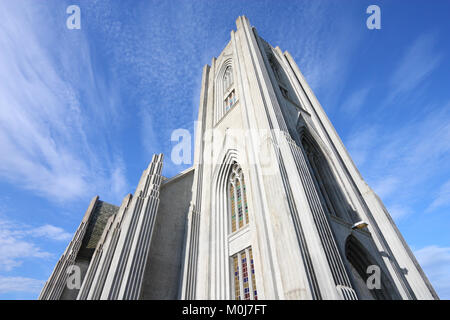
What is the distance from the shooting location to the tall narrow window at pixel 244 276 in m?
8.93

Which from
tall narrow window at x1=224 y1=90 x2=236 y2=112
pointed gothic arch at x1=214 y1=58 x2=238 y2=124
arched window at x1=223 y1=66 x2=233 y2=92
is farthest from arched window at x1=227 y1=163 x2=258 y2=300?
arched window at x1=223 y1=66 x2=233 y2=92

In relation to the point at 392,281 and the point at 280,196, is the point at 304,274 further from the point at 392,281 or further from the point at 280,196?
the point at 392,281

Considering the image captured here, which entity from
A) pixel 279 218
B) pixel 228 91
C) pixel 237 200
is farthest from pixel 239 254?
pixel 228 91

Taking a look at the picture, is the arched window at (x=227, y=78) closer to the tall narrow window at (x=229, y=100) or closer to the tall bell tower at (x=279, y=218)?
the tall narrow window at (x=229, y=100)

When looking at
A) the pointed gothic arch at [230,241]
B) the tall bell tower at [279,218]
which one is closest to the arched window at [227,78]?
the tall bell tower at [279,218]

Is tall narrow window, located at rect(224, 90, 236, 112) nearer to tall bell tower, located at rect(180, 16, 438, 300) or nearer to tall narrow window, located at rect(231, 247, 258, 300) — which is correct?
tall bell tower, located at rect(180, 16, 438, 300)

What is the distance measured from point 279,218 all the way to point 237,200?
15.3ft

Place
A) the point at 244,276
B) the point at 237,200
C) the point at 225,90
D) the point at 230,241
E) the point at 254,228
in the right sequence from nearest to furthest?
the point at 254,228
the point at 244,276
the point at 230,241
the point at 237,200
the point at 225,90

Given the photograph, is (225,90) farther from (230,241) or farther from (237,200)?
(230,241)

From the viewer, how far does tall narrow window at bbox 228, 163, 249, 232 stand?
1141 cm

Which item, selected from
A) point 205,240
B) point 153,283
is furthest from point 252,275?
point 153,283

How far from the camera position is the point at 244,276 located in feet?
31.3

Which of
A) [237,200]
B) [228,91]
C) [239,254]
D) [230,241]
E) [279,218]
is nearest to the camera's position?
[279,218]
